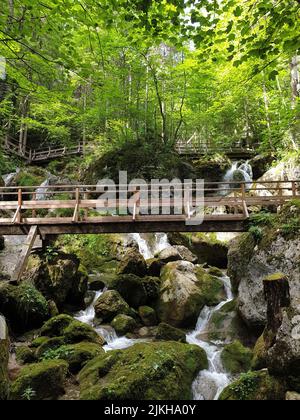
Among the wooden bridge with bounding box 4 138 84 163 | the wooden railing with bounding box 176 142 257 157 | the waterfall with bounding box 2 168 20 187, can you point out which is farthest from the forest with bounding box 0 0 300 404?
the wooden bridge with bounding box 4 138 84 163

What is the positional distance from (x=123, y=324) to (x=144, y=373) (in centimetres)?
397

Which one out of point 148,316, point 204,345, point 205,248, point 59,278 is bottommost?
point 204,345

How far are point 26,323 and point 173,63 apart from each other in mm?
17410

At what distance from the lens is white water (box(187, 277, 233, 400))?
6480 millimetres

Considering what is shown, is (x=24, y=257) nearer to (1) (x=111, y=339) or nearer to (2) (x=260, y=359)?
(1) (x=111, y=339)

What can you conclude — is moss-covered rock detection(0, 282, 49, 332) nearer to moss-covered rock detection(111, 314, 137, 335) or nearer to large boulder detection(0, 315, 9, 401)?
moss-covered rock detection(111, 314, 137, 335)

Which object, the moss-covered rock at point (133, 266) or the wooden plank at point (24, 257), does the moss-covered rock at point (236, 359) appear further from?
the wooden plank at point (24, 257)

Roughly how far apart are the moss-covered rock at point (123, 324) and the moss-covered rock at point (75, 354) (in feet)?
6.02

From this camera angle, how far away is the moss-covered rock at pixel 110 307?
10062mm

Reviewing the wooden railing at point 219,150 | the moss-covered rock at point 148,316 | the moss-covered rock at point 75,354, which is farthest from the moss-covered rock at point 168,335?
the wooden railing at point 219,150

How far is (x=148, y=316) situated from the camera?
33.8 ft

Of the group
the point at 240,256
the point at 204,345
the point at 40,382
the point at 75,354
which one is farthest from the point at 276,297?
the point at 240,256

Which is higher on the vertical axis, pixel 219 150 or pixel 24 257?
pixel 219 150
